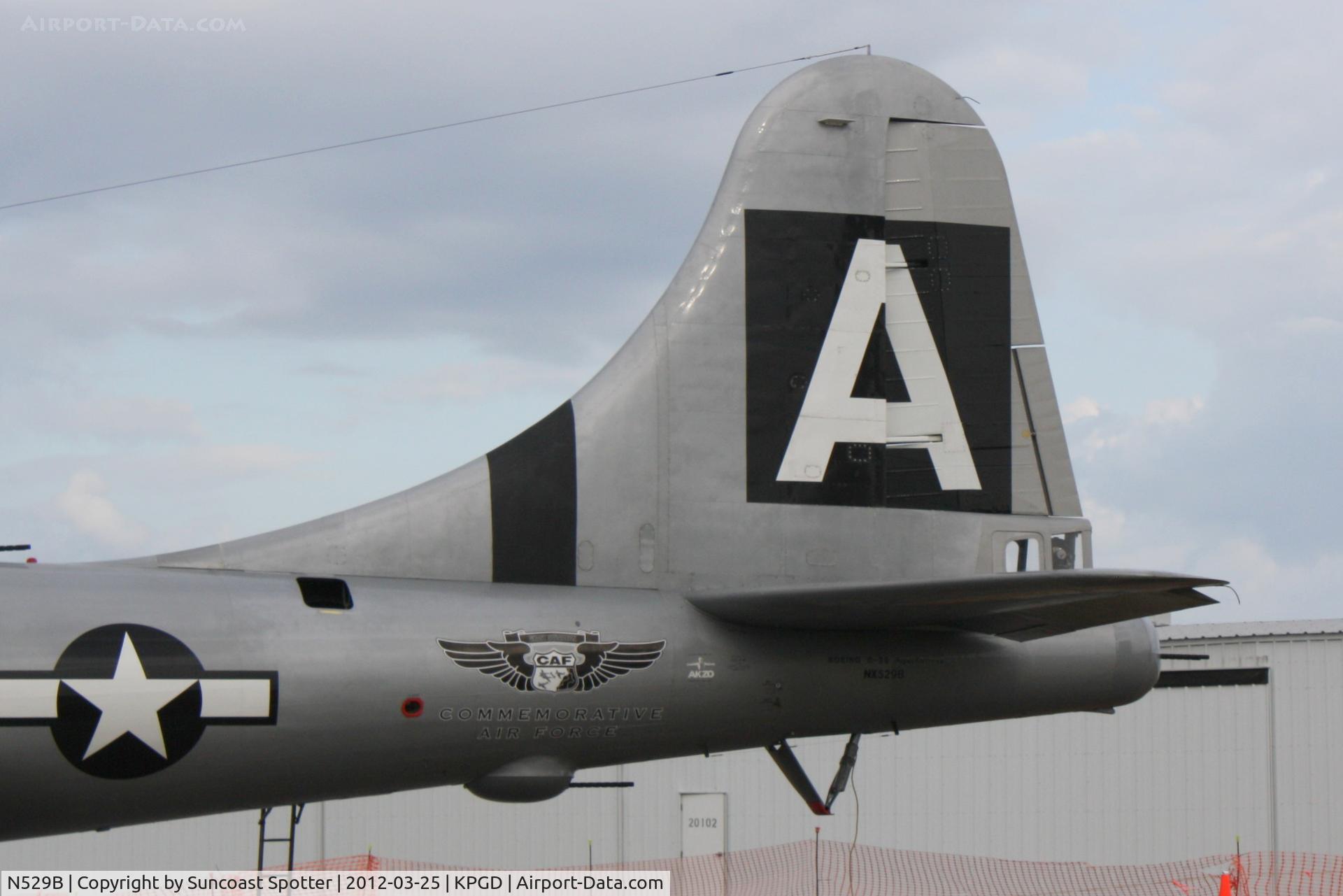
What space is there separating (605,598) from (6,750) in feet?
10.1

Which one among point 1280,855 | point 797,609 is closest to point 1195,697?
point 1280,855

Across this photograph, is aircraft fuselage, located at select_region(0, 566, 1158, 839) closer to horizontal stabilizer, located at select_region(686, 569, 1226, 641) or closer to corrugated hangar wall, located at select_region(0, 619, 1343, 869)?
horizontal stabilizer, located at select_region(686, 569, 1226, 641)

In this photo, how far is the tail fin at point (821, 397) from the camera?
845 centimetres

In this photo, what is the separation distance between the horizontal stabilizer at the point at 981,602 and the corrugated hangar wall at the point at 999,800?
34.5 feet

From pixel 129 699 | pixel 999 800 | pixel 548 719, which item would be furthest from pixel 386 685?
pixel 999 800

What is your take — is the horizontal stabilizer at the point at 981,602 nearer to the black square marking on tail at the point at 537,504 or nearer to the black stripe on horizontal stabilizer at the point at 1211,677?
the black square marking on tail at the point at 537,504

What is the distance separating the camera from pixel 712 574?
28.0 feet

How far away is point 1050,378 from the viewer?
9305 millimetres

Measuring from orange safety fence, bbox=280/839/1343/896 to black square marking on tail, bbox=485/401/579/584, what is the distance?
13.0 metres

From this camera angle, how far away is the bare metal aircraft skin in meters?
7.06

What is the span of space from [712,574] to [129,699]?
10.8ft

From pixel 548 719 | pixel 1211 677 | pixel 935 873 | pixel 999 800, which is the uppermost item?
pixel 1211 677

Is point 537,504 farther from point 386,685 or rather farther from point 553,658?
point 386,685

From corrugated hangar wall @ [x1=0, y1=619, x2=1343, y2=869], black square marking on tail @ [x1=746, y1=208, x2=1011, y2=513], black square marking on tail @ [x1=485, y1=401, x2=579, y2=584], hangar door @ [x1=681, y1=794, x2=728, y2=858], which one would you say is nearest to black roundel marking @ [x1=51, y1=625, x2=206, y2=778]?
black square marking on tail @ [x1=485, y1=401, x2=579, y2=584]
